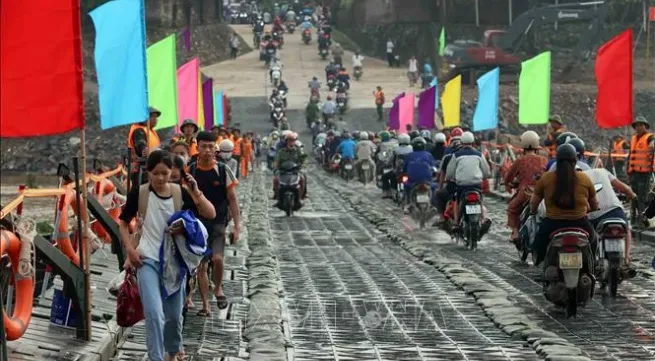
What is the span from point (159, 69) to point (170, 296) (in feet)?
42.6

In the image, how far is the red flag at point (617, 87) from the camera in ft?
82.9

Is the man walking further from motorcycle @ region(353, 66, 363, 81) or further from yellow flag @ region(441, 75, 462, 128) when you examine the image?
motorcycle @ region(353, 66, 363, 81)

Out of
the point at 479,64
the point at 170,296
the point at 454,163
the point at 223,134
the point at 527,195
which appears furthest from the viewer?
the point at 479,64

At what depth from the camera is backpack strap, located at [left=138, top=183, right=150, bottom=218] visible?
34.2 feet

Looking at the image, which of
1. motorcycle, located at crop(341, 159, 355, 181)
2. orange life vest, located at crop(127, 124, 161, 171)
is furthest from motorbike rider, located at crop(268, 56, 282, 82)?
orange life vest, located at crop(127, 124, 161, 171)

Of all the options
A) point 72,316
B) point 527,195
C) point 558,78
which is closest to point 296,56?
point 558,78

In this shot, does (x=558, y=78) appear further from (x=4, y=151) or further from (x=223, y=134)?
(x=223, y=134)

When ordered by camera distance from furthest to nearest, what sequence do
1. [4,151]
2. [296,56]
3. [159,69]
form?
[296,56] < [4,151] < [159,69]

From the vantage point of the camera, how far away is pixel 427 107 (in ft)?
155

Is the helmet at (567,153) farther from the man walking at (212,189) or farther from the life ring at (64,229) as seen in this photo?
the life ring at (64,229)

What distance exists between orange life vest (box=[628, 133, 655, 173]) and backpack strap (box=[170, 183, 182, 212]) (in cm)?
1311

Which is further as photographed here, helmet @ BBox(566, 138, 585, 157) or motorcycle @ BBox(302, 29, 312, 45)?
motorcycle @ BBox(302, 29, 312, 45)

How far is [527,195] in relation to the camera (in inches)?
690

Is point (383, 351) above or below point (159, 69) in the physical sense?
below
